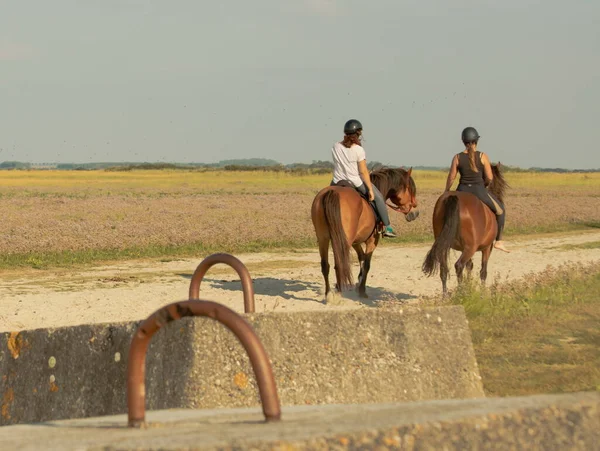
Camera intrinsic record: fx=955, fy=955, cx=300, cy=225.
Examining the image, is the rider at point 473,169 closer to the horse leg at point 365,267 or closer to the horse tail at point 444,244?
the horse tail at point 444,244

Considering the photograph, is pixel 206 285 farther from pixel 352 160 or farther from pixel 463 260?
pixel 463 260

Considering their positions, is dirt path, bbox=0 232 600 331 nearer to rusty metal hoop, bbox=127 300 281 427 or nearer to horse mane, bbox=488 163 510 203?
horse mane, bbox=488 163 510 203

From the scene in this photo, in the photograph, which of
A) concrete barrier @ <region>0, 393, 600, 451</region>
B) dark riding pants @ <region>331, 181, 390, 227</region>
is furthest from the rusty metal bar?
dark riding pants @ <region>331, 181, 390, 227</region>

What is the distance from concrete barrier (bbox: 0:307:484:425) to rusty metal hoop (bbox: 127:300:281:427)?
119 centimetres

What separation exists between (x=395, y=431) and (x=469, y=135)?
34.7 feet

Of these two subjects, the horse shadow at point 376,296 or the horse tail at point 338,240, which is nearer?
the horse tail at point 338,240

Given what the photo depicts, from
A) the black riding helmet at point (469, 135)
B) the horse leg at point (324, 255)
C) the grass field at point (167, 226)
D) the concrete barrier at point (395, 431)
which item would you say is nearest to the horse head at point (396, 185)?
the black riding helmet at point (469, 135)

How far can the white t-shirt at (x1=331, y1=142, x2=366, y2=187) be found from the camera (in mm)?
13500

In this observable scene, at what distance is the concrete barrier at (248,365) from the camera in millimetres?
5125

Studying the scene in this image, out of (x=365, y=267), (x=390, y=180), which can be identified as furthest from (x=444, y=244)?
(x=390, y=180)

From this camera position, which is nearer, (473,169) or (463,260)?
(463,260)

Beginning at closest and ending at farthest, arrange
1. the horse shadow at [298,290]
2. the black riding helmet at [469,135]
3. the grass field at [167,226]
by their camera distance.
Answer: the black riding helmet at [469,135] < the horse shadow at [298,290] < the grass field at [167,226]

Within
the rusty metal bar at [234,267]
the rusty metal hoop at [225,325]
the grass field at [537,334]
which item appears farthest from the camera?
the grass field at [537,334]

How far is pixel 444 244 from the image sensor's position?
41.7 ft
